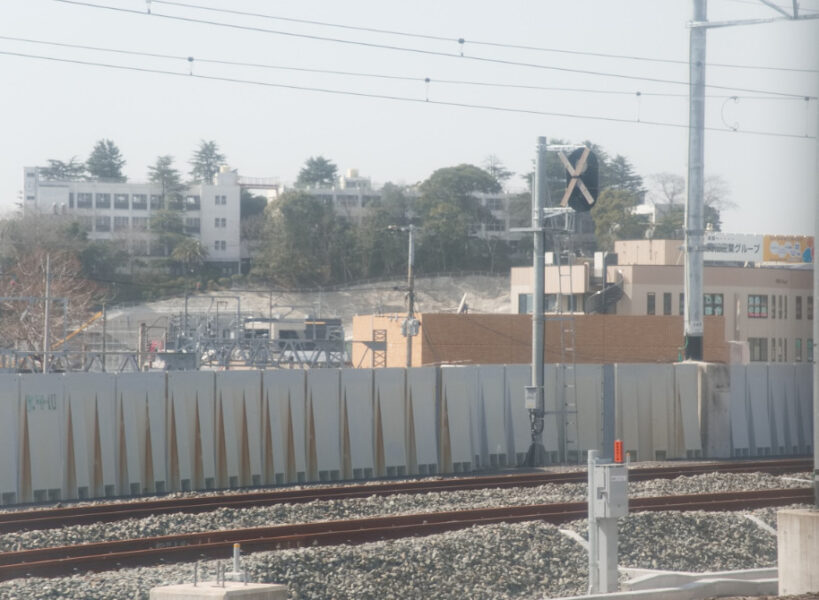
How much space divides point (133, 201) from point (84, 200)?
178 inches

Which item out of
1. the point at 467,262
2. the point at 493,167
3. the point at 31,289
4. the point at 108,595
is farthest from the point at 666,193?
the point at 108,595

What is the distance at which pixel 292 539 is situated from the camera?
14.4 metres

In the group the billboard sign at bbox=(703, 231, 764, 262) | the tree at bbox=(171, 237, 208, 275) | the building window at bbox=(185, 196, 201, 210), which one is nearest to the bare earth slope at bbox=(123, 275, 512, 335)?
the tree at bbox=(171, 237, 208, 275)

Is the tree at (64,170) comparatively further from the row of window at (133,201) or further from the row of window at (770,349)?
the row of window at (770,349)

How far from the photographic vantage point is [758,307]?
198 ft

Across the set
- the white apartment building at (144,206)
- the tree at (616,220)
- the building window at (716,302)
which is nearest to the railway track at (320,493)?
the building window at (716,302)

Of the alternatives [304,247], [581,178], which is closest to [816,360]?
[581,178]

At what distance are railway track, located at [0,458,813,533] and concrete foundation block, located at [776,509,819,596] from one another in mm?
9143

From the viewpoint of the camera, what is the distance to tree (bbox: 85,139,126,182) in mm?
123938

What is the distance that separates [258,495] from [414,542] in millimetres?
5980

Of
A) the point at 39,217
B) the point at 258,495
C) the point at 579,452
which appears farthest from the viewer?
the point at 39,217

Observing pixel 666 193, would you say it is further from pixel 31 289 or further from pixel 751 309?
pixel 31 289

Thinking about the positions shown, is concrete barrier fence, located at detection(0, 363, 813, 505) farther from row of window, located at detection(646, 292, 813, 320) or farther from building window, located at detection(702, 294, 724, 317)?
building window, located at detection(702, 294, 724, 317)

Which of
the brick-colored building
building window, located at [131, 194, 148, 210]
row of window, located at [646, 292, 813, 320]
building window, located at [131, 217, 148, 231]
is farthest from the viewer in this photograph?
building window, located at [131, 194, 148, 210]
